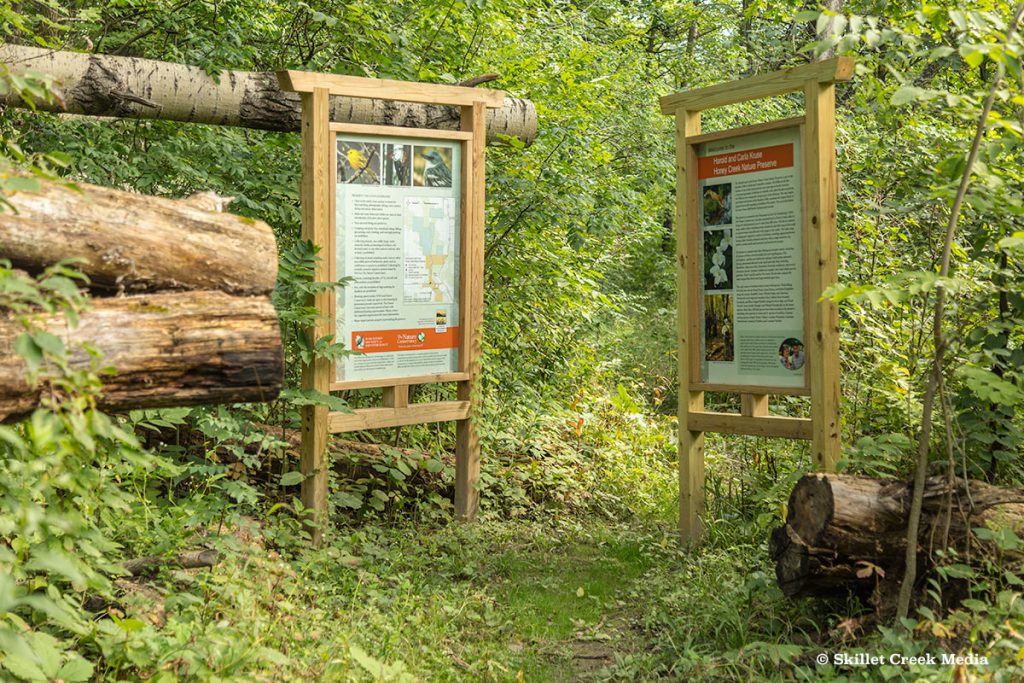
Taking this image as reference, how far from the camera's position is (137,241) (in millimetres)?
3311

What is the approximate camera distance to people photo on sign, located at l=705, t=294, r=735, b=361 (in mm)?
5824

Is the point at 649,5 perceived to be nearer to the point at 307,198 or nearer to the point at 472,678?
the point at 307,198

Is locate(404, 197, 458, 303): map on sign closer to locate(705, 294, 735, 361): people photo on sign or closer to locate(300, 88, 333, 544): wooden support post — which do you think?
locate(300, 88, 333, 544): wooden support post

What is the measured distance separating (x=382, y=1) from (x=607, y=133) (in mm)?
6137

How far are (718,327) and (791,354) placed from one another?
550 mm

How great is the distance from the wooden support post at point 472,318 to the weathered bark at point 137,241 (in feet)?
9.11

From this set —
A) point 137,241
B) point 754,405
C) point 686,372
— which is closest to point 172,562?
point 137,241

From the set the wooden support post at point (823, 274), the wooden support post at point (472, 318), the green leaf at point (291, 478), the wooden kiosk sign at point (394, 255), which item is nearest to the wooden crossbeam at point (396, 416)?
the wooden kiosk sign at point (394, 255)

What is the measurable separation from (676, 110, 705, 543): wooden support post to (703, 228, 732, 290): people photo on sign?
0.10 meters

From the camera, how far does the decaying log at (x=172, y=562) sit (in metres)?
4.10

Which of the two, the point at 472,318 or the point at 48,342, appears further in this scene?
the point at 472,318

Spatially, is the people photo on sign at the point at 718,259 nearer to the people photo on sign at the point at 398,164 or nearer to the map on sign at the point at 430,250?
the map on sign at the point at 430,250

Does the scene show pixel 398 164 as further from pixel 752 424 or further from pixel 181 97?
pixel 752 424

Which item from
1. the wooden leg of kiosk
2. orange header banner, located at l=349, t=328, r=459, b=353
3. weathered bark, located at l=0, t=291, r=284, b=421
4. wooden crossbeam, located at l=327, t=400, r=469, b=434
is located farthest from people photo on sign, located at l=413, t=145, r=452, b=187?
weathered bark, located at l=0, t=291, r=284, b=421
